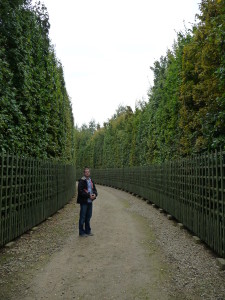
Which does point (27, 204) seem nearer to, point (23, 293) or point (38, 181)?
point (38, 181)

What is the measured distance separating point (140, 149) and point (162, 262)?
2141cm

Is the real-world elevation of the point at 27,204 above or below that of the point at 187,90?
below

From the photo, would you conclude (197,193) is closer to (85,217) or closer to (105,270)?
(85,217)

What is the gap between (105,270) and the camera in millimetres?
5398

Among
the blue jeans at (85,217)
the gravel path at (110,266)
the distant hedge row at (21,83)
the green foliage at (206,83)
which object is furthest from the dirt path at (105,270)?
the green foliage at (206,83)

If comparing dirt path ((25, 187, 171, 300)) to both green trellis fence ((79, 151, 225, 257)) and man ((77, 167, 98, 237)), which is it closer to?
man ((77, 167, 98, 237))

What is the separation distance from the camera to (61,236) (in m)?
8.44

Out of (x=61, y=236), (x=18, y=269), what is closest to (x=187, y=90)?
(x=61, y=236)

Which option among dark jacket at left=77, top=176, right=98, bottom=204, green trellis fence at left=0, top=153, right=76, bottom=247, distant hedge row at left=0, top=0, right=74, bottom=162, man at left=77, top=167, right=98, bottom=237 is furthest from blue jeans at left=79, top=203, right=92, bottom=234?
distant hedge row at left=0, top=0, right=74, bottom=162

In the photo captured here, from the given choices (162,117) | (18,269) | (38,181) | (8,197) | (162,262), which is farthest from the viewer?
(162,117)

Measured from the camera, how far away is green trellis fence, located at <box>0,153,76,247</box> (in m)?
7.09

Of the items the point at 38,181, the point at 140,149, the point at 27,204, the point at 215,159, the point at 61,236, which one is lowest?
the point at 61,236

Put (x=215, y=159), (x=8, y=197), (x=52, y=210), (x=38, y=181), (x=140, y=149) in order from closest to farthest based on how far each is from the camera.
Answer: (x=215, y=159)
(x=8, y=197)
(x=38, y=181)
(x=52, y=210)
(x=140, y=149)

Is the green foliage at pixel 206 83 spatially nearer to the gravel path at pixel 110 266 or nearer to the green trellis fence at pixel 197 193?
the green trellis fence at pixel 197 193
